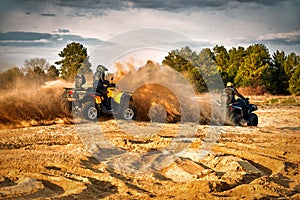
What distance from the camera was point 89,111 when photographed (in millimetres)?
14359

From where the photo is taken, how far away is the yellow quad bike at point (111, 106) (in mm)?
14344

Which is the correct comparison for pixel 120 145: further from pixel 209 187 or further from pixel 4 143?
A: pixel 209 187

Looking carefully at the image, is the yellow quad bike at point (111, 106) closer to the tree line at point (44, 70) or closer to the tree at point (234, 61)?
the tree line at point (44, 70)

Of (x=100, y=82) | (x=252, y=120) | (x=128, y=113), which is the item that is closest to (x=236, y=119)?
(x=252, y=120)

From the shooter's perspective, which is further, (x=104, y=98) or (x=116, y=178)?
(x=104, y=98)

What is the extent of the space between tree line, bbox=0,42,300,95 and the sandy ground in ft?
53.3

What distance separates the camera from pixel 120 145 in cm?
1059

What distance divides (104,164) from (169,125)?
6.06 metres

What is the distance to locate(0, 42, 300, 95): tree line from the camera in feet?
106

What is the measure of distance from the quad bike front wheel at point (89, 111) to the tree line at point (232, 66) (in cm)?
1265

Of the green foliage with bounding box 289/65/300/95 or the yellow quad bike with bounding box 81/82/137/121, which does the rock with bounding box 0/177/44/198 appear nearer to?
the yellow quad bike with bounding box 81/82/137/121

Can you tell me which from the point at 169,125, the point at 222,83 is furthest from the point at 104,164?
the point at 222,83

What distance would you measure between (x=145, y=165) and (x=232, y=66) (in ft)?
122

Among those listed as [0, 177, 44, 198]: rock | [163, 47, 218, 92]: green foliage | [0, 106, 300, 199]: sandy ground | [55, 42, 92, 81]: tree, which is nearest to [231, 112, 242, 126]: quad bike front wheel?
[0, 106, 300, 199]: sandy ground
